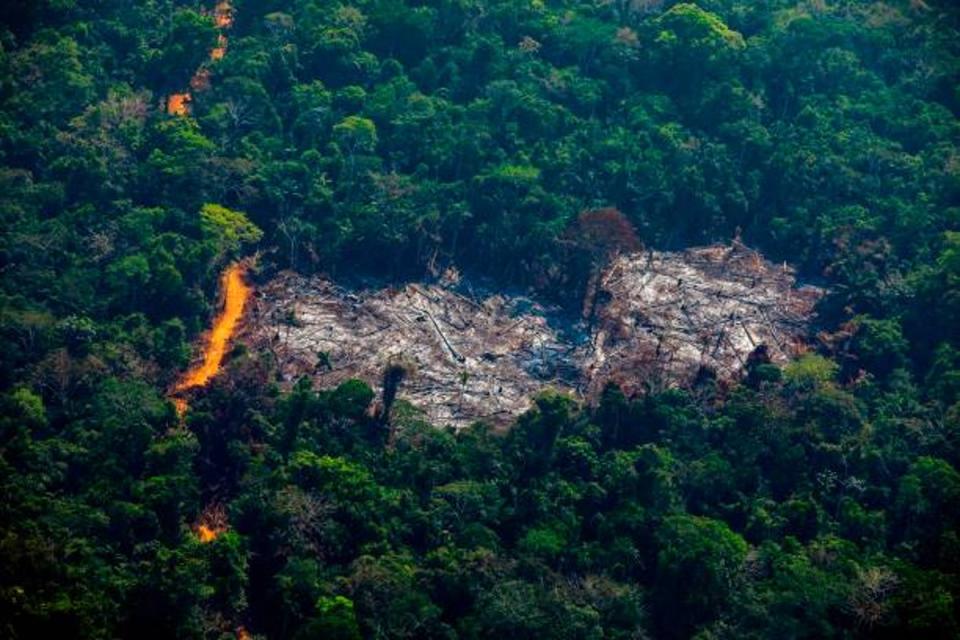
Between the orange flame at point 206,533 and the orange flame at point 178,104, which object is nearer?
the orange flame at point 206,533

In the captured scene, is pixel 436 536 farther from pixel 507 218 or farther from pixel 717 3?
pixel 717 3

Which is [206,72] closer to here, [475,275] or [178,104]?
[178,104]

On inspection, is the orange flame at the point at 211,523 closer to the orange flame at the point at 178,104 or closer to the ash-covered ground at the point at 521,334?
the ash-covered ground at the point at 521,334

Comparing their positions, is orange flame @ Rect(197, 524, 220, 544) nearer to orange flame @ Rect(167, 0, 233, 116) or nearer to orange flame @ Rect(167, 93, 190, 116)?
orange flame @ Rect(167, 0, 233, 116)

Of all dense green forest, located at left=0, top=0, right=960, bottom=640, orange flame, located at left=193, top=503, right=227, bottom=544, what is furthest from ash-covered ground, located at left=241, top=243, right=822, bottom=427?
orange flame, located at left=193, top=503, right=227, bottom=544

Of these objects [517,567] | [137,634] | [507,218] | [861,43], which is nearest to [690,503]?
[517,567]

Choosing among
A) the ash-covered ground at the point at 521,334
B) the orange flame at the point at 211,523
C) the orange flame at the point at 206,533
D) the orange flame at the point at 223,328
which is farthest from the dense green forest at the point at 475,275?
the ash-covered ground at the point at 521,334

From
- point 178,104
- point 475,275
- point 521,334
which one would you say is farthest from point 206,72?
point 521,334
